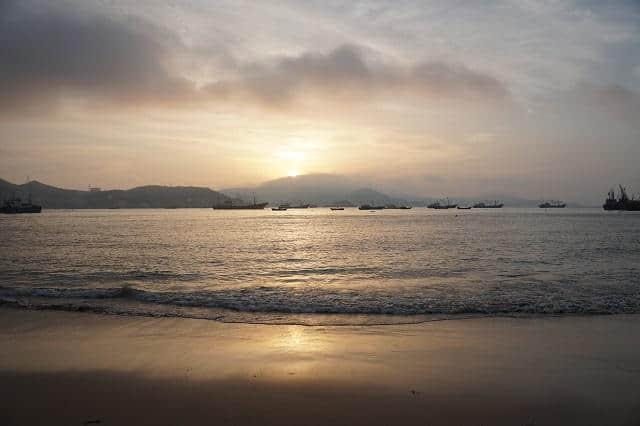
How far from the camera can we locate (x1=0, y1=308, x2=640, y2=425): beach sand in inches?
231

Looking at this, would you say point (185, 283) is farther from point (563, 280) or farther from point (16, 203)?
point (16, 203)

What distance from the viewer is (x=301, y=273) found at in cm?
2220

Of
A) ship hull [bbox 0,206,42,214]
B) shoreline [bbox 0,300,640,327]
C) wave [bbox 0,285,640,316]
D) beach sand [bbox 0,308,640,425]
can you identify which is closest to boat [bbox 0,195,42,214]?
ship hull [bbox 0,206,42,214]

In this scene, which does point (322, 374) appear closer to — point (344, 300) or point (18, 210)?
point (344, 300)

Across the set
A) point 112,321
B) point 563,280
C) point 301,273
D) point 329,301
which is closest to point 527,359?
point 329,301

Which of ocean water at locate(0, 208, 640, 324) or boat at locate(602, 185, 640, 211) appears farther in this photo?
boat at locate(602, 185, 640, 211)

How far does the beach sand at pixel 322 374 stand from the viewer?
5.87m

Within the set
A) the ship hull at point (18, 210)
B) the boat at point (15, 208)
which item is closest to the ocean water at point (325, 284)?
the ship hull at point (18, 210)

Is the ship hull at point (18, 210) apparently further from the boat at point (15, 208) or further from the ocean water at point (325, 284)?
the ocean water at point (325, 284)

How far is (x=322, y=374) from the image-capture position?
24.2 ft

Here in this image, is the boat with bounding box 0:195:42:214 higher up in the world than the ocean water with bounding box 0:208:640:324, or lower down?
higher up

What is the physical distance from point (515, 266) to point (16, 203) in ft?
667

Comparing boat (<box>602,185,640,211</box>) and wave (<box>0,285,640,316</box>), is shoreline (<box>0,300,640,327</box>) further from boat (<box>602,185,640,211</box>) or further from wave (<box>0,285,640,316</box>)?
boat (<box>602,185,640,211</box>)

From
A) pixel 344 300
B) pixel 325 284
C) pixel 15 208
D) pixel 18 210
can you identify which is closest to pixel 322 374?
pixel 344 300
